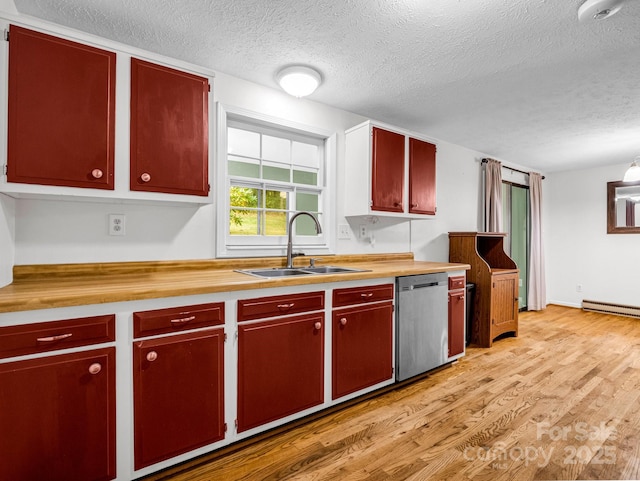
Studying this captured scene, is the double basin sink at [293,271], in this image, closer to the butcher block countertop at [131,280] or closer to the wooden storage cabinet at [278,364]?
the butcher block countertop at [131,280]

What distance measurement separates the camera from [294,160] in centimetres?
295

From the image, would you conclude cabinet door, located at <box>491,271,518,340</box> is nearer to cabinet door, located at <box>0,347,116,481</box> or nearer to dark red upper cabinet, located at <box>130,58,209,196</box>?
dark red upper cabinet, located at <box>130,58,209,196</box>

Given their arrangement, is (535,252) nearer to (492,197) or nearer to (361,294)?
(492,197)

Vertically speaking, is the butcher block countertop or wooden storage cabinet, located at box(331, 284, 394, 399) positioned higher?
the butcher block countertop

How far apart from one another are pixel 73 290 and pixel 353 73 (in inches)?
86.6

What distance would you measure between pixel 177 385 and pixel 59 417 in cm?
45

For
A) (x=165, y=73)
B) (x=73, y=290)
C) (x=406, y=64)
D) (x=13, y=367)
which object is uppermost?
(x=406, y=64)

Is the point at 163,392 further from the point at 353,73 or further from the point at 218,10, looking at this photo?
the point at 353,73

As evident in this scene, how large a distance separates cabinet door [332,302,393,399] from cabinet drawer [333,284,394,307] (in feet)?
0.17

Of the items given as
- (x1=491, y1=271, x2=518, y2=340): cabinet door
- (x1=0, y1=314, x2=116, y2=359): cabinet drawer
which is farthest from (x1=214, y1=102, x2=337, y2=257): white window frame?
(x1=491, y1=271, x2=518, y2=340): cabinet door

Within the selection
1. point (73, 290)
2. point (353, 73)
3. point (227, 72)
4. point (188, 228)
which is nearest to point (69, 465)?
point (73, 290)

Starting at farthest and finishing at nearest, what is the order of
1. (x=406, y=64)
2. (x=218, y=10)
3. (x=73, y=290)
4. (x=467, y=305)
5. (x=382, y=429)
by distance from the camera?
(x=467, y=305)
(x=406, y=64)
(x=382, y=429)
(x=218, y=10)
(x=73, y=290)

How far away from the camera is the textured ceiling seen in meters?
1.77

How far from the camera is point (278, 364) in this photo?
6.35 feet
